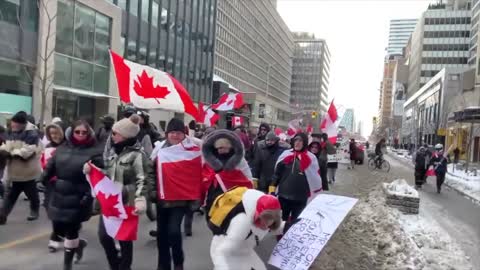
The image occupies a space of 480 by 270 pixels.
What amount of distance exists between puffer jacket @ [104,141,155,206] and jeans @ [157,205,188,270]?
19.4 inches

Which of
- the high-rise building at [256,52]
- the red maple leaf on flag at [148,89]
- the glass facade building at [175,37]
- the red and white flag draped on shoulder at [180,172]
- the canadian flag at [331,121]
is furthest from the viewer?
A: the high-rise building at [256,52]

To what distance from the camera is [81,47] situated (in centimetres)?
2362

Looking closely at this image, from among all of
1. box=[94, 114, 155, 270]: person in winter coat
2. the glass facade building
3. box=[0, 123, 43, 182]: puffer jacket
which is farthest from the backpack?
the glass facade building

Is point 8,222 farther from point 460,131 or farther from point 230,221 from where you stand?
point 460,131

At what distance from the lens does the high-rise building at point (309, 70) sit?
16150 cm

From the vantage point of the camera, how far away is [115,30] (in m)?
26.7

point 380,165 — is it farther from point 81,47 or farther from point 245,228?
point 245,228

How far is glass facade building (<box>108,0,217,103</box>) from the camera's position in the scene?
33.3 meters

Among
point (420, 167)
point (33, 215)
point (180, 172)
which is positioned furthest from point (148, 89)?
point (420, 167)

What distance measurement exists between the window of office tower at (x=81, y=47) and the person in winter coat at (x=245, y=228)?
20.5m

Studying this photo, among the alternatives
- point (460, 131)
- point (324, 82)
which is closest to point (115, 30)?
point (460, 131)

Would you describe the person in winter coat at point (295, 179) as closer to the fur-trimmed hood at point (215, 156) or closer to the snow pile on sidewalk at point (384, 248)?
the snow pile on sidewalk at point (384, 248)

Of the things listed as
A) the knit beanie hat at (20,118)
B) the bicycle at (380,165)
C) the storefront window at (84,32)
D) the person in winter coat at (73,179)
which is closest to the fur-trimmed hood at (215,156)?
the person in winter coat at (73,179)

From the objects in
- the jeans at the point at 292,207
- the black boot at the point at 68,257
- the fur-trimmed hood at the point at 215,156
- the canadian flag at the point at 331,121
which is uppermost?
the canadian flag at the point at 331,121
